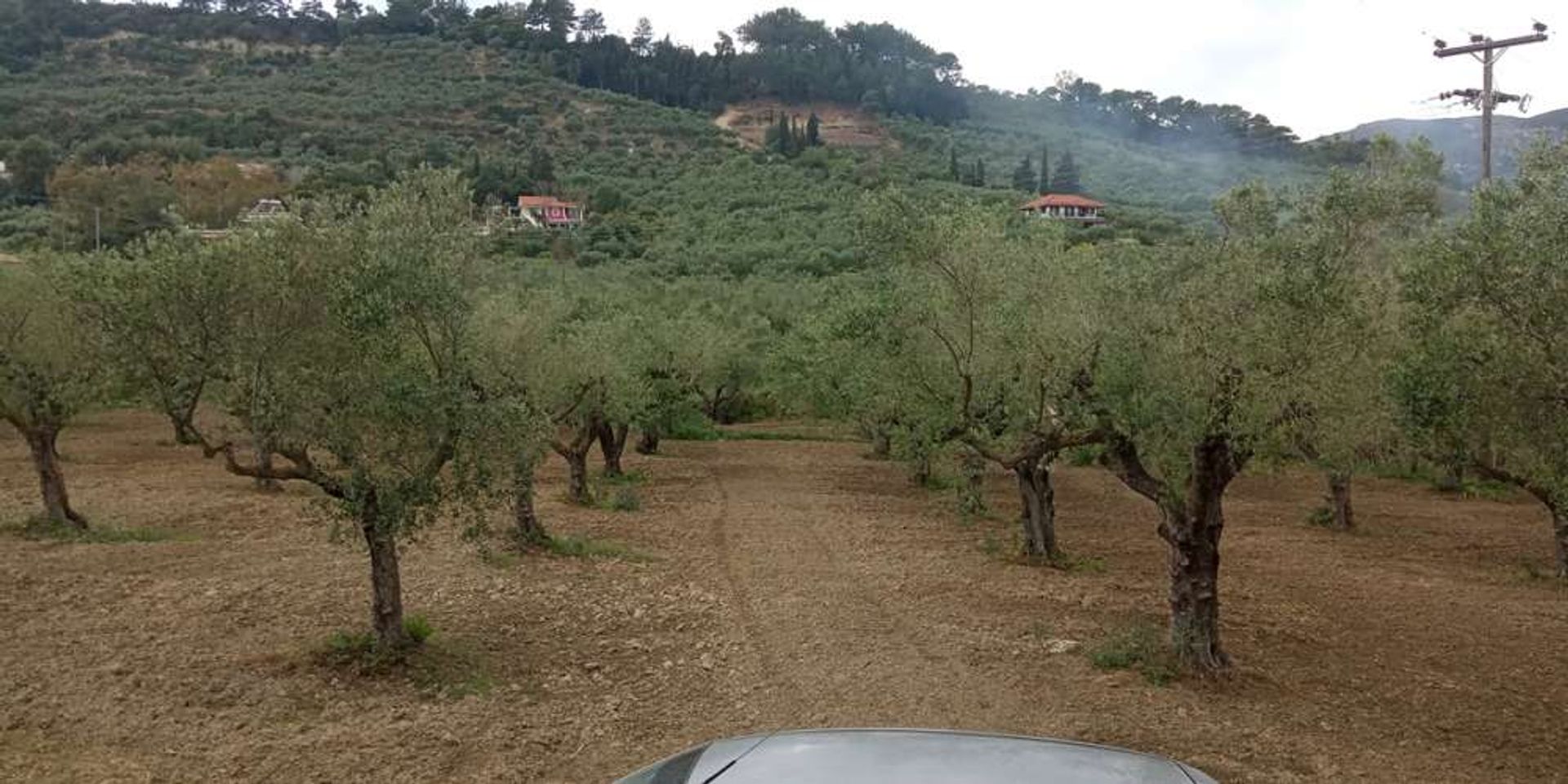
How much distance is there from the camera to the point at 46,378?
52.4 feet

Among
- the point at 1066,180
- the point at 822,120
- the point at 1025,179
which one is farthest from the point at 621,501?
the point at 822,120

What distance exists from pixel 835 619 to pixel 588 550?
17.7 ft

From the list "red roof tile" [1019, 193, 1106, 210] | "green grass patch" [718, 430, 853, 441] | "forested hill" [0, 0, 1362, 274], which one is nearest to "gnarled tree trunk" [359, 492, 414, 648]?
"forested hill" [0, 0, 1362, 274]

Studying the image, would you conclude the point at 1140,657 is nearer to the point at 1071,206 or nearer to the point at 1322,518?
the point at 1322,518

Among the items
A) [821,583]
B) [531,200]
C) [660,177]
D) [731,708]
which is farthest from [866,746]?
[660,177]

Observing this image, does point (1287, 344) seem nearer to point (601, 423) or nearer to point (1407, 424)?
point (1407, 424)

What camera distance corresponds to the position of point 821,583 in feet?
48.8

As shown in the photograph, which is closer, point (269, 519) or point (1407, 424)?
point (1407, 424)

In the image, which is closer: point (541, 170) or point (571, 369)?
point (571, 369)

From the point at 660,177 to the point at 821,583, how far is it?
76860mm

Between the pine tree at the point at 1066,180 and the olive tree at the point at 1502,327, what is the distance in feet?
287

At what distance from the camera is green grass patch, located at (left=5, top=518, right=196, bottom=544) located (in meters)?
15.7

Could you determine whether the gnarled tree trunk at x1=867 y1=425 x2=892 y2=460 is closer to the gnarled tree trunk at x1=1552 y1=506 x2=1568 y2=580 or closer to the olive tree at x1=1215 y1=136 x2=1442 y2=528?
the gnarled tree trunk at x1=1552 y1=506 x2=1568 y2=580

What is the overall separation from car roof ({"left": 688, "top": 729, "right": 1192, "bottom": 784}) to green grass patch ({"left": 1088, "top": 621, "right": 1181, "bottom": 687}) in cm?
847
